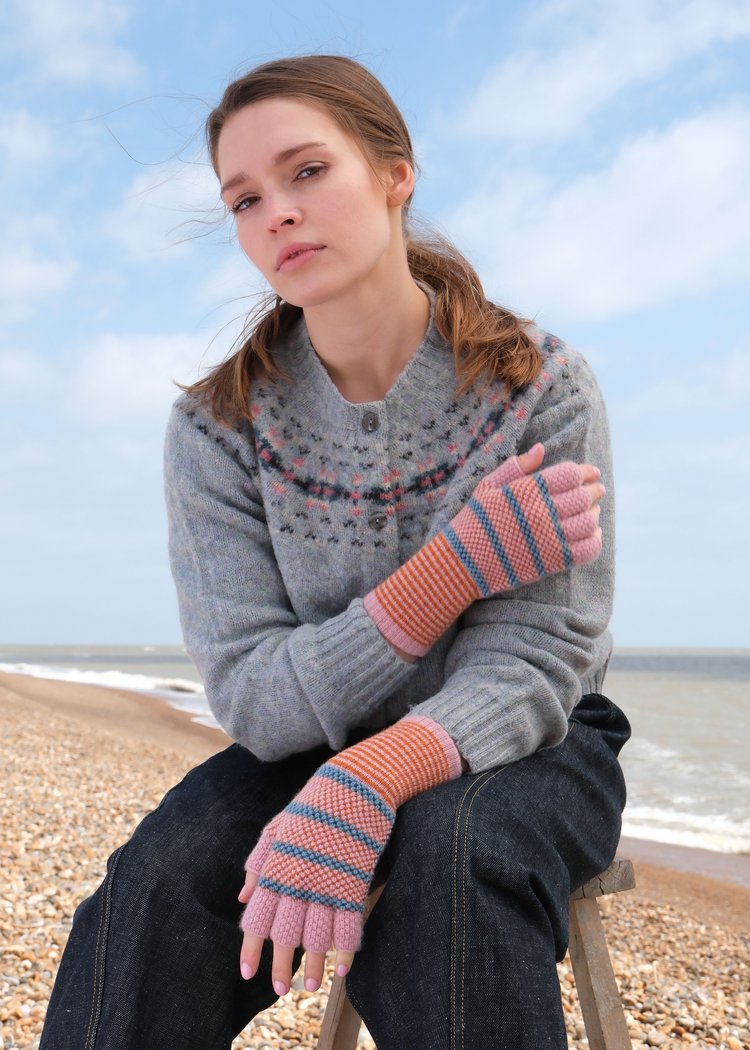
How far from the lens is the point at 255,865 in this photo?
1.70m

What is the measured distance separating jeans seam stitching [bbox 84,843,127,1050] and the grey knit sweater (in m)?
0.40

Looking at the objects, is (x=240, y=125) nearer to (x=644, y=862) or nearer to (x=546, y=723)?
(x=546, y=723)

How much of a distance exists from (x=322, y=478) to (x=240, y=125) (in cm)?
78

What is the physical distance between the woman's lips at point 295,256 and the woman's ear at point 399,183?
28 centimetres

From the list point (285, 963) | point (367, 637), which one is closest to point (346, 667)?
point (367, 637)

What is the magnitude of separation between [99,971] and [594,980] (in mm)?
1078

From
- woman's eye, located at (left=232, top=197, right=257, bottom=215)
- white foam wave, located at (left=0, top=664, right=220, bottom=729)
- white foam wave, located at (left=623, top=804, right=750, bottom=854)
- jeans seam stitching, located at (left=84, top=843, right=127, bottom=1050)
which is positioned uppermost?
woman's eye, located at (left=232, top=197, right=257, bottom=215)

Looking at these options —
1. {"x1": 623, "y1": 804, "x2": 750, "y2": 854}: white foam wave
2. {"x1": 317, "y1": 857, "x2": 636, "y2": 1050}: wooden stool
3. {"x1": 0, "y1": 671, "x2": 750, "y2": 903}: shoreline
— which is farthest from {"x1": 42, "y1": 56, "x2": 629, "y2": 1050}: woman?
{"x1": 623, "y1": 804, "x2": 750, "y2": 854}: white foam wave

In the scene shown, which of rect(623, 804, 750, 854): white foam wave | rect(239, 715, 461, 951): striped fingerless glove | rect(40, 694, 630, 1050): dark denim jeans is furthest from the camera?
rect(623, 804, 750, 854): white foam wave

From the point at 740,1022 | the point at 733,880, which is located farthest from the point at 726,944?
the point at 733,880

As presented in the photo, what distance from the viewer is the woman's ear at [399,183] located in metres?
2.19

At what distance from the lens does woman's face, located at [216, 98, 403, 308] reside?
6.57 ft

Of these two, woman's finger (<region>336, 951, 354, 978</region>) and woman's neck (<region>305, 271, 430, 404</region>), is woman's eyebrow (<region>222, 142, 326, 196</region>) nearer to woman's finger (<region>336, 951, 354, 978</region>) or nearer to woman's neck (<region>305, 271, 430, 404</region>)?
woman's neck (<region>305, 271, 430, 404</region>)

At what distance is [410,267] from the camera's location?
244 centimetres
